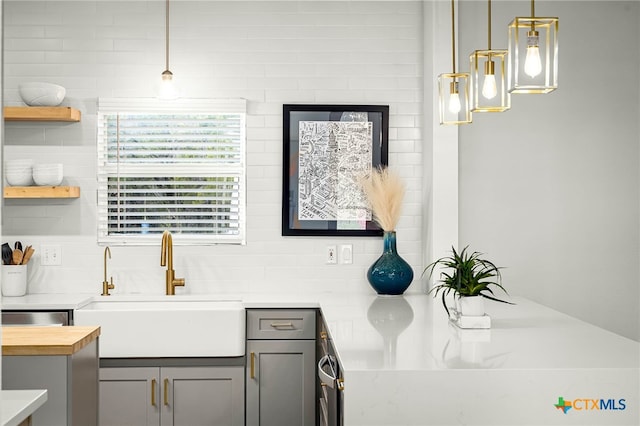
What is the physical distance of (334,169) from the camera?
410 centimetres

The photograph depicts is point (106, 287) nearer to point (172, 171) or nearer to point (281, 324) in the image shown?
point (172, 171)

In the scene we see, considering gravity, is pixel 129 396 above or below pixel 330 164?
below

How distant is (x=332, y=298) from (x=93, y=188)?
5.23 ft

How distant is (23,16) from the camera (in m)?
4.03

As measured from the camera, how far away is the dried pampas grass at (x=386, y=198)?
3.85m

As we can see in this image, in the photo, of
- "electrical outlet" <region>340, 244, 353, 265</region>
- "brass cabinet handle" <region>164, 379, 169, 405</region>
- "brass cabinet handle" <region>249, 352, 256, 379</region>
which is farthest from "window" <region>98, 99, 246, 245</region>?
"brass cabinet handle" <region>164, 379, 169, 405</region>

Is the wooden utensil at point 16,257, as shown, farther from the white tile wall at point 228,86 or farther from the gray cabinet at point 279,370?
the gray cabinet at point 279,370

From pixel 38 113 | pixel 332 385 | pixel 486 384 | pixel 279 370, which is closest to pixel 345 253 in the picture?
pixel 279 370

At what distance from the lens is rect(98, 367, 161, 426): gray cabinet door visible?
352cm

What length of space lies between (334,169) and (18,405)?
2.79m

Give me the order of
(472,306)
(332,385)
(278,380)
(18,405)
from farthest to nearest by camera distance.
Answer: (278,380), (472,306), (332,385), (18,405)

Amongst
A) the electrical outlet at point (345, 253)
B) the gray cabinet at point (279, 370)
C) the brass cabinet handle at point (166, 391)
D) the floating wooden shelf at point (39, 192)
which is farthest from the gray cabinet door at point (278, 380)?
the floating wooden shelf at point (39, 192)

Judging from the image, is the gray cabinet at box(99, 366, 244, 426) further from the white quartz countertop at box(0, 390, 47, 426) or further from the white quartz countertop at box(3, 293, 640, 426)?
the white quartz countertop at box(0, 390, 47, 426)

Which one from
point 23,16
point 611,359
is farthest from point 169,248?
point 611,359
